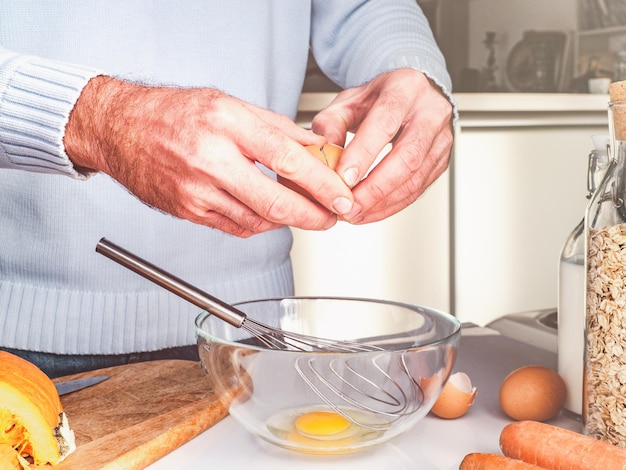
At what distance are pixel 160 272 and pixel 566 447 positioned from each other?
0.35 metres

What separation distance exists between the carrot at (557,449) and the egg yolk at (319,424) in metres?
0.13

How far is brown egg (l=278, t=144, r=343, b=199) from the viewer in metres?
0.73

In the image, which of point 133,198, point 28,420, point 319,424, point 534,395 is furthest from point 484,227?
point 28,420

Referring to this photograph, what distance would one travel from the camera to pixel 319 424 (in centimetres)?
63

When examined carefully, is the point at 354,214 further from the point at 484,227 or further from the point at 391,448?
the point at 484,227

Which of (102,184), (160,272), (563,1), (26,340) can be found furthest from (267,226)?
(563,1)

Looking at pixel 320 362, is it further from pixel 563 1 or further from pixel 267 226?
pixel 563 1

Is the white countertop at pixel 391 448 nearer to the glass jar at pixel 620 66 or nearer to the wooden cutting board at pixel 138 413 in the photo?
the wooden cutting board at pixel 138 413

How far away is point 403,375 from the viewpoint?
0.61 m

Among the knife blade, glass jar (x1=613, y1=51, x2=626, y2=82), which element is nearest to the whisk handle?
the knife blade

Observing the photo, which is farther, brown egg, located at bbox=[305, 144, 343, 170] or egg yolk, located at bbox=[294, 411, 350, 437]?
brown egg, located at bbox=[305, 144, 343, 170]

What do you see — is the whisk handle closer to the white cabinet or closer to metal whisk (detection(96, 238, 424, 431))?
metal whisk (detection(96, 238, 424, 431))

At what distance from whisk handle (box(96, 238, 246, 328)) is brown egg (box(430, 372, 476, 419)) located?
0.20 meters

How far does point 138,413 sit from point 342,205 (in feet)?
0.94
